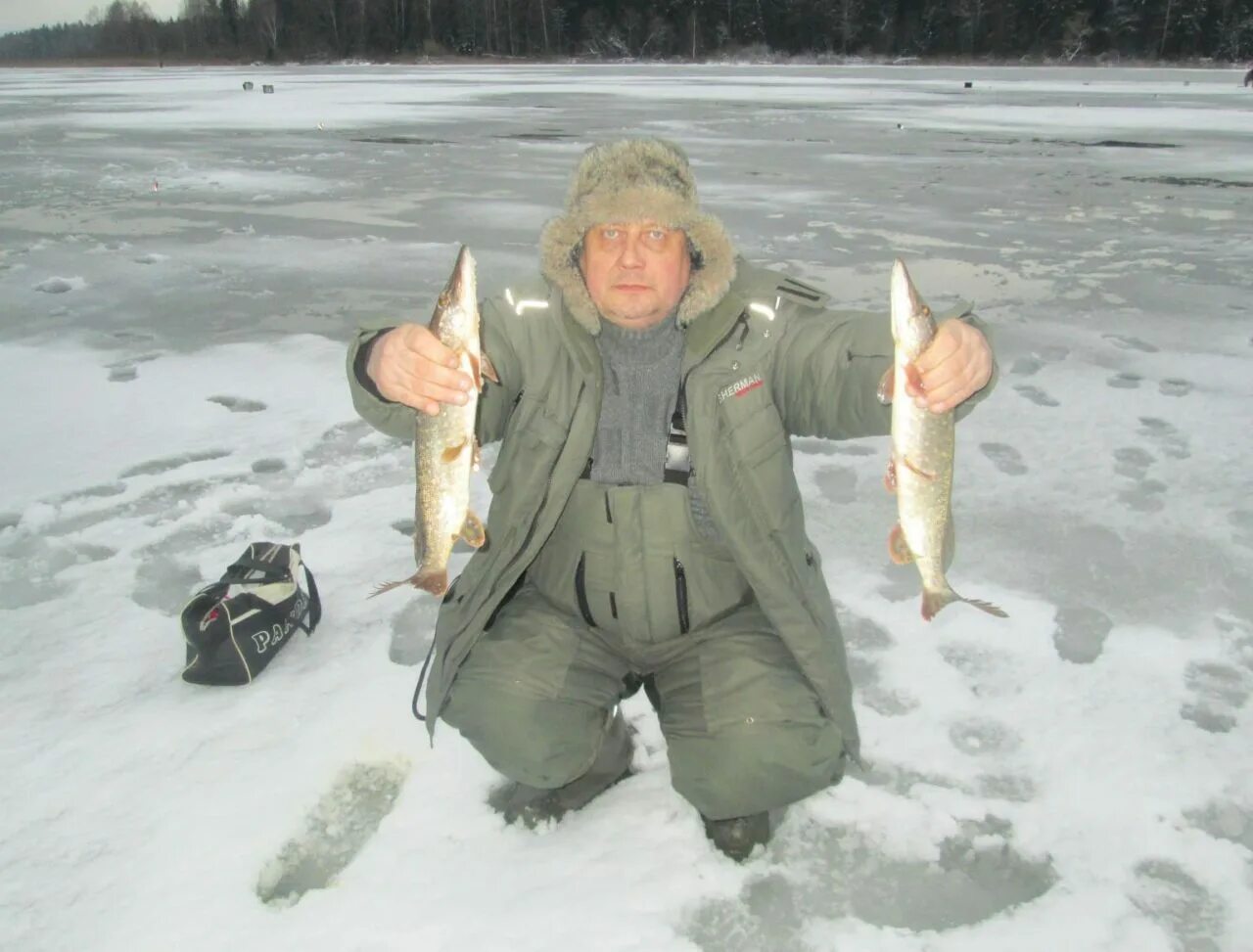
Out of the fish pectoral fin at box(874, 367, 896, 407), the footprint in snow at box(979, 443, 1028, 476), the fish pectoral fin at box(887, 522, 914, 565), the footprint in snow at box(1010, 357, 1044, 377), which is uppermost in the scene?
the fish pectoral fin at box(874, 367, 896, 407)

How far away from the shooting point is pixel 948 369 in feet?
5.98

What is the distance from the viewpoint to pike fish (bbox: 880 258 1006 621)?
1778 mm

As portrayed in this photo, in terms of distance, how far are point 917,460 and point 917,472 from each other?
0.03m

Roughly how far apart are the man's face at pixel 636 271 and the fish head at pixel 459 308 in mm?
502

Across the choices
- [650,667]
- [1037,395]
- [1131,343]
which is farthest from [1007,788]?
[1131,343]

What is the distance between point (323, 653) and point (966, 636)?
2173 mm

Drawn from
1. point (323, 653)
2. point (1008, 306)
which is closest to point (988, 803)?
point (323, 653)

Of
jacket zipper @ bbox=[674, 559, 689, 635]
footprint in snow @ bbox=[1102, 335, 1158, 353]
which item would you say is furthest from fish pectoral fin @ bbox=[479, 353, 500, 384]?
footprint in snow @ bbox=[1102, 335, 1158, 353]

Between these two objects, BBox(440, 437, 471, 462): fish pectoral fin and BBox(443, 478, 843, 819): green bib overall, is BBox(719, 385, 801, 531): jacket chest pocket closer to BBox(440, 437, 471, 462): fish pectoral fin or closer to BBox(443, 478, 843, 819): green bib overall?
BBox(443, 478, 843, 819): green bib overall

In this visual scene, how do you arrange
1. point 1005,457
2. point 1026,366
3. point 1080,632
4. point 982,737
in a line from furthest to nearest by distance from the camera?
point 1026,366, point 1005,457, point 1080,632, point 982,737

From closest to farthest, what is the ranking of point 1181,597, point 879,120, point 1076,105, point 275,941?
point 275,941 < point 1181,597 < point 879,120 < point 1076,105

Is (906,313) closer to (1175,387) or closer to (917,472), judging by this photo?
(917,472)

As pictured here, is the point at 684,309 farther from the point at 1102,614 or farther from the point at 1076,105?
the point at 1076,105

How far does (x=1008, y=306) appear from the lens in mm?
6328
